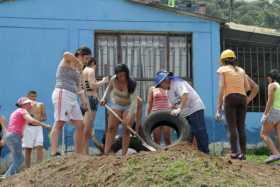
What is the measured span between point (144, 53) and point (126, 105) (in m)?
5.83

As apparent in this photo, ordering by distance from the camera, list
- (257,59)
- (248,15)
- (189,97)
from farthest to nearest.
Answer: (248,15), (257,59), (189,97)

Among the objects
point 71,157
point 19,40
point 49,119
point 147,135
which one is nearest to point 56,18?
point 19,40

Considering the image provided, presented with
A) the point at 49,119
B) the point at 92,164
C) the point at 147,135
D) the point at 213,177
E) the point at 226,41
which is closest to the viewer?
the point at 213,177

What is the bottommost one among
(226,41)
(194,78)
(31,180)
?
(31,180)

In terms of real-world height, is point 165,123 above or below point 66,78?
below

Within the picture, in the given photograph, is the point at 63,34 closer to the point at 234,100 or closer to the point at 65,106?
the point at 65,106

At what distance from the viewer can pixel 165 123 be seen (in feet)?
30.6

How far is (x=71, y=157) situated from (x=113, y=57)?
6934 mm

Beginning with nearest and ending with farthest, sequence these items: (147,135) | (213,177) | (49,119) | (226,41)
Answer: (213,177) → (147,135) → (49,119) → (226,41)

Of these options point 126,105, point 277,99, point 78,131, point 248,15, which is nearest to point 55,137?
point 78,131

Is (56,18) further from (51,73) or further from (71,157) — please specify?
(71,157)

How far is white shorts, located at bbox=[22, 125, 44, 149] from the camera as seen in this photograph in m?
10.4

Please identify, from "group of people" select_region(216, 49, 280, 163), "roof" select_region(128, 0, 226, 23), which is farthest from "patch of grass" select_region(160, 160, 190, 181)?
"roof" select_region(128, 0, 226, 23)

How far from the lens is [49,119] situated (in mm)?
13914
